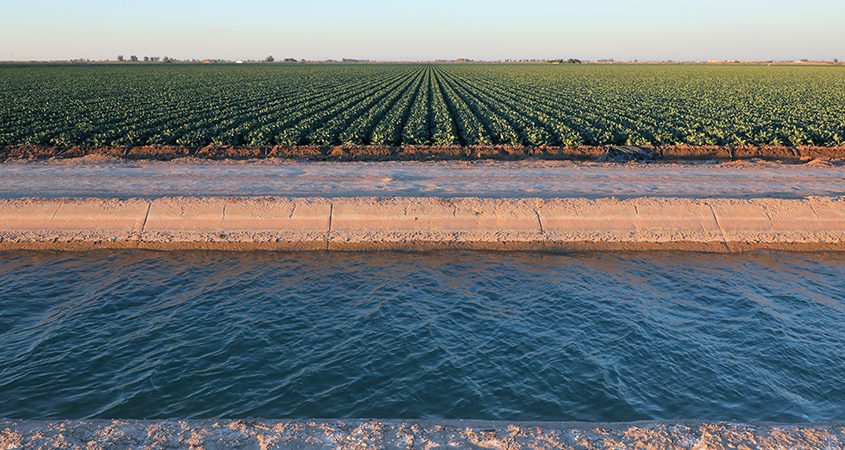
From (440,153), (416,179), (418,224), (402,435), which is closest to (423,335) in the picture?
(402,435)

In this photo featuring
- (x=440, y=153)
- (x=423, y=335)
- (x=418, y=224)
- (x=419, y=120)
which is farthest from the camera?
(x=419, y=120)

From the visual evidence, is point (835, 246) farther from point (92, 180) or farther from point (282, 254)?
point (92, 180)

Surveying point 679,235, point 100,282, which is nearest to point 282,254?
point 100,282

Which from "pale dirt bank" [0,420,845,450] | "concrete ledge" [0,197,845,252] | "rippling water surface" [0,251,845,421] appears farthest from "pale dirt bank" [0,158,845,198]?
"pale dirt bank" [0,420,845,450]

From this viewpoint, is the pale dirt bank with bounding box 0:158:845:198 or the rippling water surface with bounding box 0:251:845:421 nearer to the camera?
the rippling water surface with bounding box 0:251:845:421

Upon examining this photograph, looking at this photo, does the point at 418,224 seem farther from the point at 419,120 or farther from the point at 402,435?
the point at 419,120

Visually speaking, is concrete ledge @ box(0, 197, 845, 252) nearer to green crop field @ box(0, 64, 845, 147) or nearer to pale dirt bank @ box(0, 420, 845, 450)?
pale dirt bank @ box(0, 420, 845, 450)

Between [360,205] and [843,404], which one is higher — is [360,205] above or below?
above
